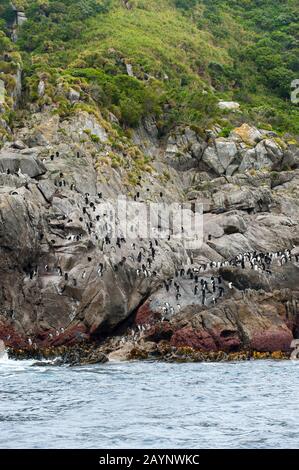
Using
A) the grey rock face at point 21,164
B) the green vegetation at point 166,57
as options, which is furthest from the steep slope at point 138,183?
the green vegetation at point 166,57

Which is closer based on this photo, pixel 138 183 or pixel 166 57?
pixel 138 183

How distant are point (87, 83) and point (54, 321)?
49417 mm

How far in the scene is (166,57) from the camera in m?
133

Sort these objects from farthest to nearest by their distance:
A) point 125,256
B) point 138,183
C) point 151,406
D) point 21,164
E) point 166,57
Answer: point 166,57 < point 138,183 < point 21,164 < point 125,256 < point 151,406

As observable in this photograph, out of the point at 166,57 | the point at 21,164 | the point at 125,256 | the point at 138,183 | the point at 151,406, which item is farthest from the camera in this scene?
the point at 166,57

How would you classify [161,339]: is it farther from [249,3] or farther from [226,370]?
[249,3]

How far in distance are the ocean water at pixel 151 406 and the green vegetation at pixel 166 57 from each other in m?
52.5

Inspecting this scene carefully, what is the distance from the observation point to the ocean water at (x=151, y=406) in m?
29.2

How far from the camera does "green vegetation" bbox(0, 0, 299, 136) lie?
106m

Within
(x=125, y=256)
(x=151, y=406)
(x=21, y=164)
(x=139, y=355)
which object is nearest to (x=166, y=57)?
(x=21, y=164)

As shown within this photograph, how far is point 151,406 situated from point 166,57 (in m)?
104

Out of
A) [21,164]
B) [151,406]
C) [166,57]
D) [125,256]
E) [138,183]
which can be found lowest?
[138,183]

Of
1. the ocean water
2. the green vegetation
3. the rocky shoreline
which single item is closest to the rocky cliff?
the rocky shoreline

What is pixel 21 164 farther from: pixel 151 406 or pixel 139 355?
pixel 151 406
